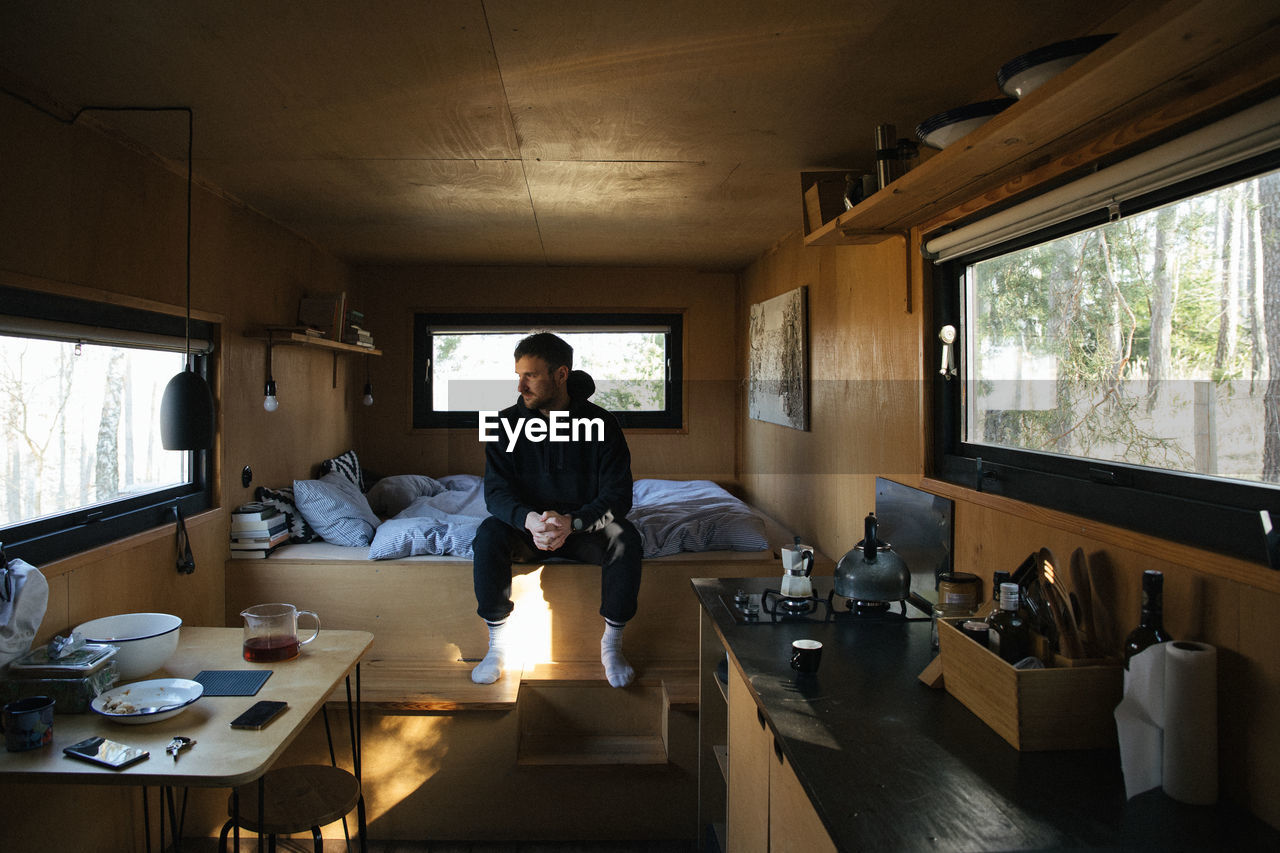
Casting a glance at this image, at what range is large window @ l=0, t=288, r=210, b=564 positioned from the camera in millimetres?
2137

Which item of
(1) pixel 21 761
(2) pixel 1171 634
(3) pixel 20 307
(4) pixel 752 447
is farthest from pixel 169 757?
(4) pixel 752 447

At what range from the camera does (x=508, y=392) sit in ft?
17.8

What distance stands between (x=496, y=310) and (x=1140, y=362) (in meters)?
4.34

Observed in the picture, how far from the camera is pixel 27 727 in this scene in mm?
1497

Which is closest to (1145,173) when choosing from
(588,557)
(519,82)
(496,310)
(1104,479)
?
(1104,479)

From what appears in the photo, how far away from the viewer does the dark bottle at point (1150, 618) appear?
1.23 meters

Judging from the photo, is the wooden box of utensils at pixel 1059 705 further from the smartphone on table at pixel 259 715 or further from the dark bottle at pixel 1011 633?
the smartphone on table at pixel 259 715

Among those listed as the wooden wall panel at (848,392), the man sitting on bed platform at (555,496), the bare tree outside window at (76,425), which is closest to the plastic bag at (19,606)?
the bare tree outside window at (76,425)

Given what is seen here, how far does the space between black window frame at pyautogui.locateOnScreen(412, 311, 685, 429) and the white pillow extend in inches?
67.2

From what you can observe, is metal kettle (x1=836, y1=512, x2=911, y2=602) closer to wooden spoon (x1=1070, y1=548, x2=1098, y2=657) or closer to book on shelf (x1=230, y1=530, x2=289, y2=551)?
wooden spoon (x1=1070, y1=548, x2=1098, y2=657)

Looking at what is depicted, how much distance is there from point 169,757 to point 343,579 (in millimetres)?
1815

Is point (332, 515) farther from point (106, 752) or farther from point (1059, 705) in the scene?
point (1059, 705)

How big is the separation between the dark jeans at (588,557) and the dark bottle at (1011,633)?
5.50 ft

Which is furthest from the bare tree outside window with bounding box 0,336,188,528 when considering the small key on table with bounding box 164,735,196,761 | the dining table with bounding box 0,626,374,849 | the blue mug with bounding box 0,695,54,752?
the small key on table with bounding box 164,735,196,761
